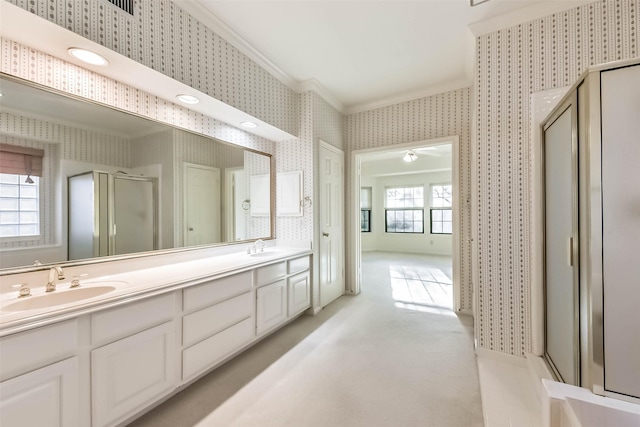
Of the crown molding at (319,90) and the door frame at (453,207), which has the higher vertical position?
the crown molding at (319,90)

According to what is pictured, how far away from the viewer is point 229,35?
2.15 meters

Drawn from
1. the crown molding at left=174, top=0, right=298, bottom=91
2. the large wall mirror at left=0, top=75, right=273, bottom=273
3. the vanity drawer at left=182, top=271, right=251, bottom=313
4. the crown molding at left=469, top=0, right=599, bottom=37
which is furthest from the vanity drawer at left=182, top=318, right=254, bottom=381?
the crown molding at left=469, top=0, right=599, bottom=37

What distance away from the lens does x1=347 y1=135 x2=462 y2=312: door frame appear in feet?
10.2

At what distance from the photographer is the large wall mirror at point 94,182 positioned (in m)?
1.38

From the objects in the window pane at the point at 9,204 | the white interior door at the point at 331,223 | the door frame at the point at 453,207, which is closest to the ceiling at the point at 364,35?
the door frame at the point at 453,207

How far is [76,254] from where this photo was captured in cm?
156

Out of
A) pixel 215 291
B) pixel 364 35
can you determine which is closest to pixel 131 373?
pixel 215 291

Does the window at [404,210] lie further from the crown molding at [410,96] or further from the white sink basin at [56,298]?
the white sink basin at [56,298]

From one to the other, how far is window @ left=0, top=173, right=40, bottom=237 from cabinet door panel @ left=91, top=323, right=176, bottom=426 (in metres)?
0.83

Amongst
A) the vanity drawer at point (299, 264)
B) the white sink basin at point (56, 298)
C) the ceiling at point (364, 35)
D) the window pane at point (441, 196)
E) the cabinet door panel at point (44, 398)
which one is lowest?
the cabinet door panel at point (44, 398)

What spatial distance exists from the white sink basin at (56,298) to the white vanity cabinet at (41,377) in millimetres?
180

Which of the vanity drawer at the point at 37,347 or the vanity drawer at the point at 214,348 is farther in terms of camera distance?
the vanity drawer at the point at 214,348

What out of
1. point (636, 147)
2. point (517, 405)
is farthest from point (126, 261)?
point (636, 147)

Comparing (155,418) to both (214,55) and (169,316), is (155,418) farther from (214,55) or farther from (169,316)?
(214,55)
